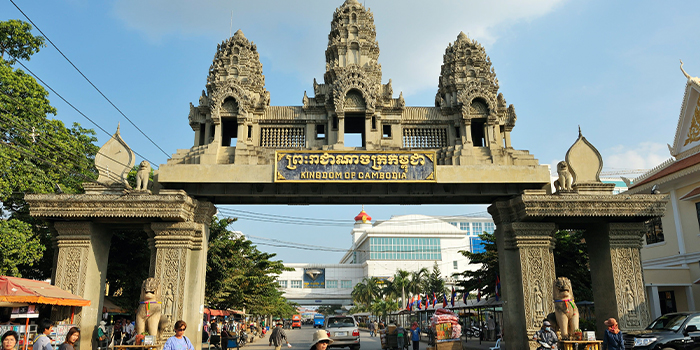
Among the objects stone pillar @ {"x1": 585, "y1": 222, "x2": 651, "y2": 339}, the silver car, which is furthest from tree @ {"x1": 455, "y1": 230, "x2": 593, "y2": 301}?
the silver car

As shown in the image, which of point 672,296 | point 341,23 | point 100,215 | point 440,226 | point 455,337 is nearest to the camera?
point 100,215

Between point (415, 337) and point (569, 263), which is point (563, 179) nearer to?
point (415, 337)

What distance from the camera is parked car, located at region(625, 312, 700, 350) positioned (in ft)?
43.0

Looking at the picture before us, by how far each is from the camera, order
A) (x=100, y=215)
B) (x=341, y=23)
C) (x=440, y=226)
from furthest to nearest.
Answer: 1. (x=440, y=226)
2. (x=341, y=23)
3. (x=100, y=215)

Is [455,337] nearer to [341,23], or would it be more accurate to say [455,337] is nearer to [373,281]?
[341,23]

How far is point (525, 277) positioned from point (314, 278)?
85.8 m

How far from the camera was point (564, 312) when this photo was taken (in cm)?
1287

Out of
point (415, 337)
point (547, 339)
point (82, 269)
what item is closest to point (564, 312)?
point (547, 339)

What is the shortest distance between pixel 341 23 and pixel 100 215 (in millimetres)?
13193

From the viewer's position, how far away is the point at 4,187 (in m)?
18.2

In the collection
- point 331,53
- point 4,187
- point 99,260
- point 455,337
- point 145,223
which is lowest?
point 455,337

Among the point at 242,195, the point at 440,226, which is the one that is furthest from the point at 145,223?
the point at 440,226

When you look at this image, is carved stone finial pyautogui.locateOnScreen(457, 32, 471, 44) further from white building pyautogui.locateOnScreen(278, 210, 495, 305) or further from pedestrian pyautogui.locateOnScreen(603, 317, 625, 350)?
white building pyautogui.locateOnScreen(278, 210, 495, 305)

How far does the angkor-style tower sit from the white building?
72628mm
